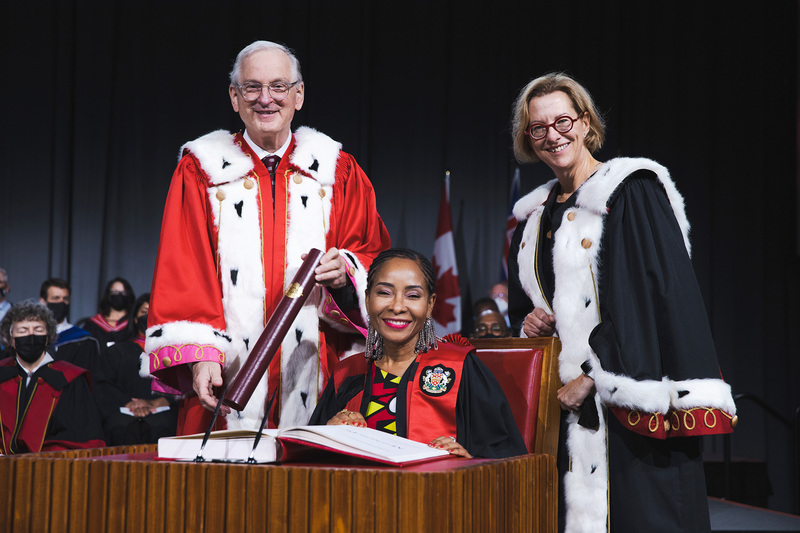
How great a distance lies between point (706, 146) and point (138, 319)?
583 centimetres

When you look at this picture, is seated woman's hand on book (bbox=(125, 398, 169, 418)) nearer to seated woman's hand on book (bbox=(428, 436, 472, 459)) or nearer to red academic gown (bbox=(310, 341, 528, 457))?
red academic gown (bbox=(310, 341, 528, 457))

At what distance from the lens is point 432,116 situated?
809cm

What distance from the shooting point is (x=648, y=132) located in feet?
27.6

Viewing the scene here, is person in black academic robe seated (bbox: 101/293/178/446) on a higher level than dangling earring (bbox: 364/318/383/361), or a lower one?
lower

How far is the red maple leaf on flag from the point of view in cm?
732

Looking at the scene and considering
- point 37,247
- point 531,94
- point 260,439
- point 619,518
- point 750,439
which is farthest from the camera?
point 750,439

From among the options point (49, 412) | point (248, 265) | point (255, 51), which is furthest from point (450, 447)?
point (49, 412)

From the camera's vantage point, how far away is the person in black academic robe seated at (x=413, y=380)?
205cm

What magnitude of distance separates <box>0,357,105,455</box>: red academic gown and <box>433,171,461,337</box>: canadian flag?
315cm

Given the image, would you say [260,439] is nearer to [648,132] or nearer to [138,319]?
Answer: [138,319]

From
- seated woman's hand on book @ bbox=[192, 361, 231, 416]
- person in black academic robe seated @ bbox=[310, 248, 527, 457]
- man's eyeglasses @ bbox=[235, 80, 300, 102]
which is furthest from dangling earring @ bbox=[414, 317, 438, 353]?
man's eyeglasses @ bbox=[235, 80, 300, 102]

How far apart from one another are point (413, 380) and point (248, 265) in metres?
0.58

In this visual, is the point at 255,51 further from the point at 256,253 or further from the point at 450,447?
the point at 450,447

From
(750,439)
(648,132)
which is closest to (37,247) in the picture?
(648,132)
